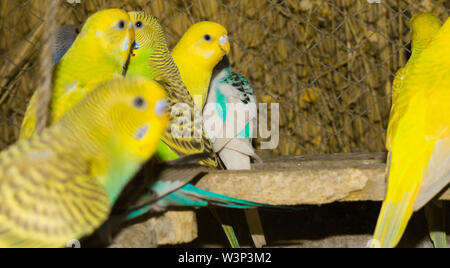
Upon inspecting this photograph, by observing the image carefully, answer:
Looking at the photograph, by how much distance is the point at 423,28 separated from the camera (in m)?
1.63

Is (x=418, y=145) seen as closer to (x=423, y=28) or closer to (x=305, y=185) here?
(x=305, y=185)

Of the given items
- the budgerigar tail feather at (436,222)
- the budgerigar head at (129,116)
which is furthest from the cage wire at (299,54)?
the budgerigar head at (129,116)

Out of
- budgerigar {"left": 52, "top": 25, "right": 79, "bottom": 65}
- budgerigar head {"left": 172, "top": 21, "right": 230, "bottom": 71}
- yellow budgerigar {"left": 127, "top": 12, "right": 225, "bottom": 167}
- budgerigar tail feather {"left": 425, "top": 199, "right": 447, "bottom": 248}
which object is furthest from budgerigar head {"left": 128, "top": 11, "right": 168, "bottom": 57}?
budgerigar tail feather {"left": 425, "top": 199, "right": 447, "bottom": 248}

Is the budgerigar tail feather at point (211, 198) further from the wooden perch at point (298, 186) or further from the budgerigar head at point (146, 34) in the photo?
the budgerigar head at point (146, 34)

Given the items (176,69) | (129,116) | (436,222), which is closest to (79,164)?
(129,116)

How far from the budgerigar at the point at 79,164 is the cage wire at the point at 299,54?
1.66m

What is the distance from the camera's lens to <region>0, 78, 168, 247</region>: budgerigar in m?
0.73

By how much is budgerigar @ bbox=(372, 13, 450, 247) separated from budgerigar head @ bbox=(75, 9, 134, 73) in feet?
2.61

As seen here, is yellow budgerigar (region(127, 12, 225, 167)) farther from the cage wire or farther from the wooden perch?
the cage wire

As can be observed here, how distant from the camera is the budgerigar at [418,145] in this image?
1.04 m

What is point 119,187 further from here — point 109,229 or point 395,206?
point 395,206

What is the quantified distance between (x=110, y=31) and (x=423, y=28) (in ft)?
3.66

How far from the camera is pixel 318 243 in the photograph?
179cm

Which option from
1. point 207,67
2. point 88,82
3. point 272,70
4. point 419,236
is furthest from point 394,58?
point 88,82
